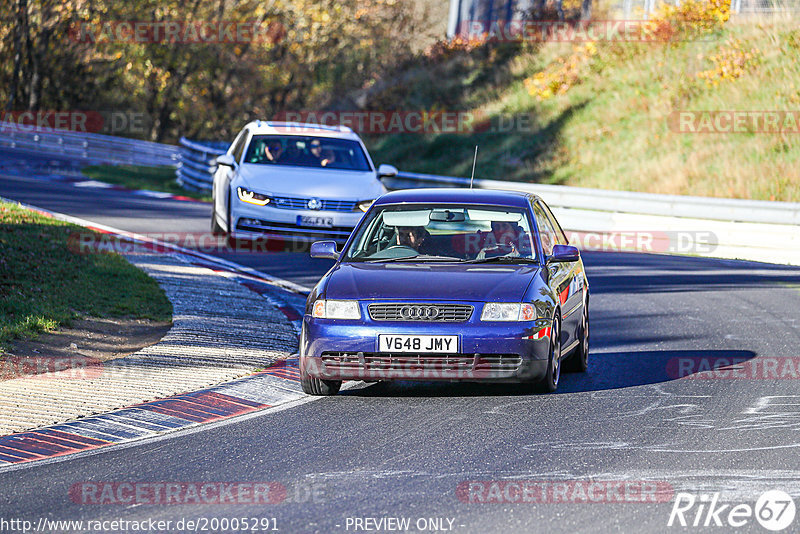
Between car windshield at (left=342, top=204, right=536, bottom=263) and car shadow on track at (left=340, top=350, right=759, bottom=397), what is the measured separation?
0.99m

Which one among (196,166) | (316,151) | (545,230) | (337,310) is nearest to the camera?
(337,310)

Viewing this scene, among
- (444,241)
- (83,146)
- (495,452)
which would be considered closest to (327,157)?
(444,241)

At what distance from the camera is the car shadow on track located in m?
9.46

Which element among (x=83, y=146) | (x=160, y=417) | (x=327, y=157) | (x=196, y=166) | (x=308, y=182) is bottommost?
(x=160, y=417)

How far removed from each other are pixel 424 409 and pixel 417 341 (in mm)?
518

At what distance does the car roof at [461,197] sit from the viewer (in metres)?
10.1

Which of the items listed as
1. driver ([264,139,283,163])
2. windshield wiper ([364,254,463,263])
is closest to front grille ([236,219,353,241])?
driver ([264,139,283,163])

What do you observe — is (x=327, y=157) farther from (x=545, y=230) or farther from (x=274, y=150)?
(x=545, y=230)

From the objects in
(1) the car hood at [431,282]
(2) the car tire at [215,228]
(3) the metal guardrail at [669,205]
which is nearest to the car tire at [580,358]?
(1) the car hood at [431,282]

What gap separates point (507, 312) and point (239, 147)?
11274 millimetres

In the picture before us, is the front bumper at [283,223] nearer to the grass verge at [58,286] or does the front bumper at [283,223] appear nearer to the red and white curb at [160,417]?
the grass verge at [58,286]

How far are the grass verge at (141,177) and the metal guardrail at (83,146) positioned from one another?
824mm

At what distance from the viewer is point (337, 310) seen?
8852 mm

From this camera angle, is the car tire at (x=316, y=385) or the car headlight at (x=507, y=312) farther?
the car tire at (x=316, y=385)
